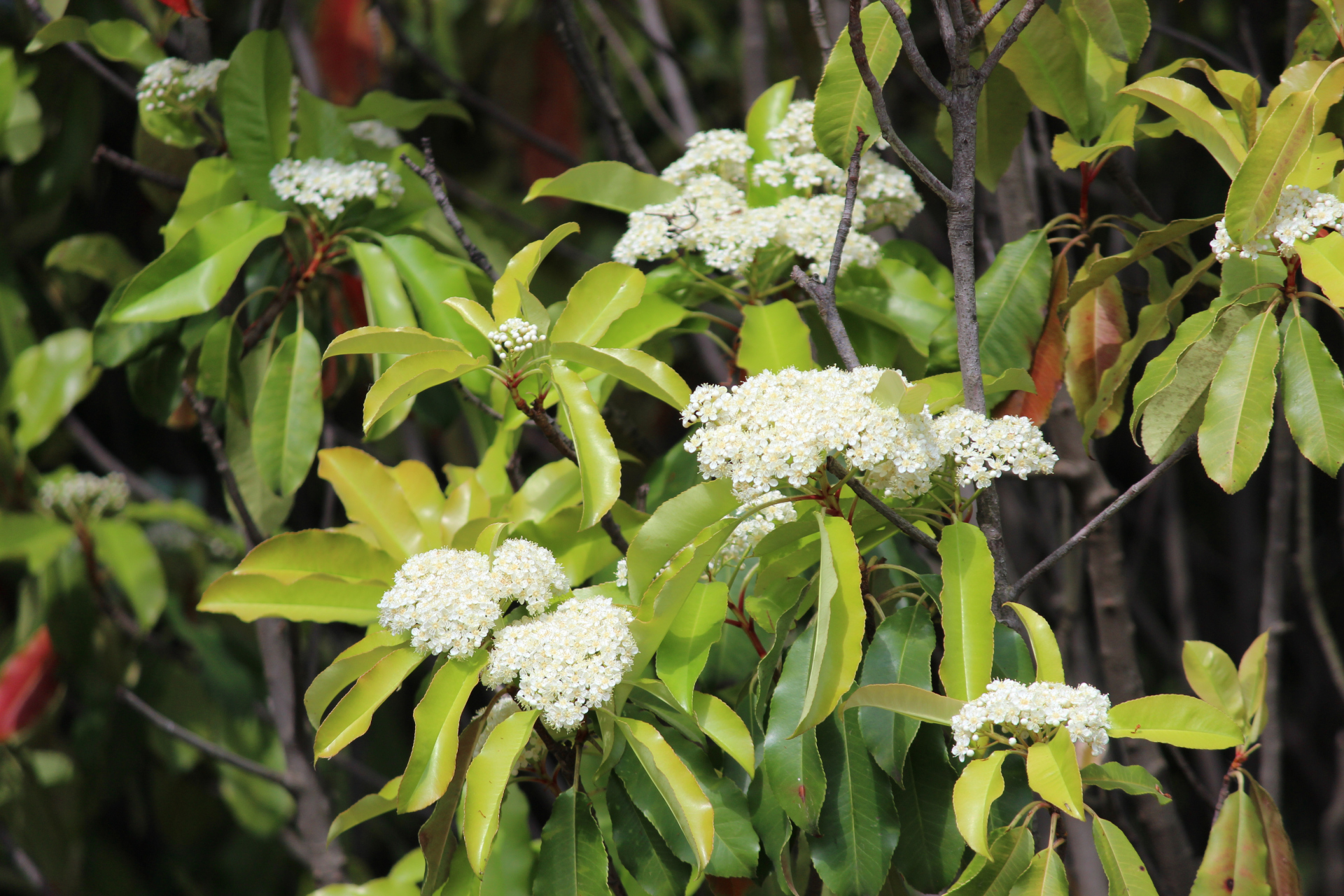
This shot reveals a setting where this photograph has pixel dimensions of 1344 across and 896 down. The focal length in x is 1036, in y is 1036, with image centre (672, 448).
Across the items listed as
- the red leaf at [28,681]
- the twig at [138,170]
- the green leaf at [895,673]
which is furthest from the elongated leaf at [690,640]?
the red leaf at [28,681]

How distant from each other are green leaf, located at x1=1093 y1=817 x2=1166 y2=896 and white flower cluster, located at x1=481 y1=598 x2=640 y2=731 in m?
0.41

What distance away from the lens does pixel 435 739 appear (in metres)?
0.91

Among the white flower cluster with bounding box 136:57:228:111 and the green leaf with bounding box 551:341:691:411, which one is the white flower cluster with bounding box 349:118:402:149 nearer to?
the white flower cluster with bounding box 136:57:228:111

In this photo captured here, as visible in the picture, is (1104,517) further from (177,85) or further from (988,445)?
(177,85)

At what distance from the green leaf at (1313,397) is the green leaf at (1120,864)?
35cm

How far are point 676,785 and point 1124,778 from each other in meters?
0.37

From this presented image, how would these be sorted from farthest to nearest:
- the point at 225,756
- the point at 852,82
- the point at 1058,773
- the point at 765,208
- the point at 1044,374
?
the point at 225,756 < the point at 765,208 < the point at 1044,374 < the point at 852,82 < the point at 1058,773

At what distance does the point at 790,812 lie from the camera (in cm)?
88

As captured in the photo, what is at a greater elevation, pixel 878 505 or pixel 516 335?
pixel 516 335

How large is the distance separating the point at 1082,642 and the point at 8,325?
2114 millimetres

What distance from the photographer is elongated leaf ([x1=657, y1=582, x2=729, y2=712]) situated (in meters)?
0.90

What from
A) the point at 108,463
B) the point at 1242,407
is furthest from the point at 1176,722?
the point at 108,463

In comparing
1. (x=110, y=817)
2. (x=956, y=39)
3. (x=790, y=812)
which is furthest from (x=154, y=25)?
(x=110, y=817)

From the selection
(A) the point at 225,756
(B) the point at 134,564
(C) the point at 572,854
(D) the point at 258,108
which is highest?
(D) the point at 258,108
